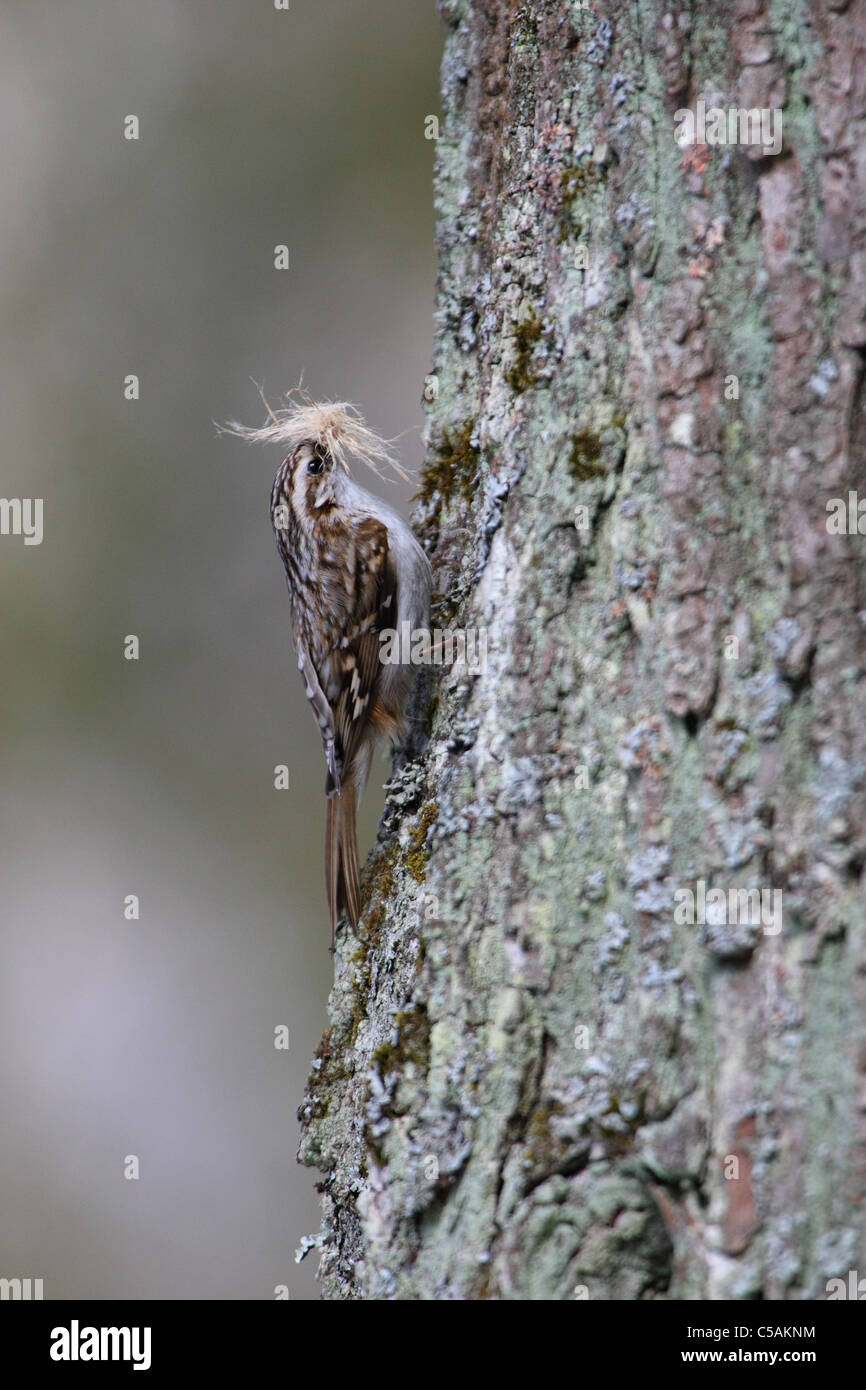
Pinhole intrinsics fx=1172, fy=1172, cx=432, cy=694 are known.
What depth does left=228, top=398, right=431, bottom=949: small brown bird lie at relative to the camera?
2.96 meters

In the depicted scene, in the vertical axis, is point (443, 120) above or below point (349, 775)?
above

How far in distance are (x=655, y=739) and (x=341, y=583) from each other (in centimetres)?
167

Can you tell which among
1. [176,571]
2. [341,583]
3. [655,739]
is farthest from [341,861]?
[176,571]

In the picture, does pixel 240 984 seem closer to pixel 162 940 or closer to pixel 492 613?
pixel 162 940

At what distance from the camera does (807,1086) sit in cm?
141

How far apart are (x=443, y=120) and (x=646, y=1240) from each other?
2.21 m

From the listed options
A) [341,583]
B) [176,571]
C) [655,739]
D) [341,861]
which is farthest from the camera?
[176,571]

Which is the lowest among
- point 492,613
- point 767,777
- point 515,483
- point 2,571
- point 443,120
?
point 767,777

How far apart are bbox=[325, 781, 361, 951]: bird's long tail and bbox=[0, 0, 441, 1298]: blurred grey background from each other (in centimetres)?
162

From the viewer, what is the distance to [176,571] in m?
4.82

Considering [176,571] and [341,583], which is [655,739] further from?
[176,571]

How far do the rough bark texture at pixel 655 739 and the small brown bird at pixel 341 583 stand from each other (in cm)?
98

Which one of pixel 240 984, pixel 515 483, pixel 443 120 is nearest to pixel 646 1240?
pixel 515 483

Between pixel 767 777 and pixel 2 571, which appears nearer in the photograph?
pixel 767 777
